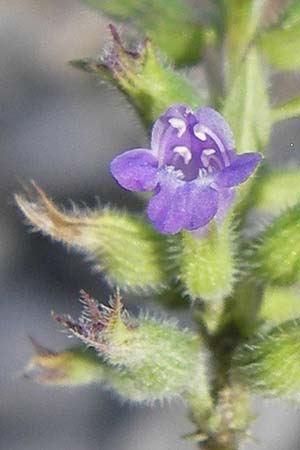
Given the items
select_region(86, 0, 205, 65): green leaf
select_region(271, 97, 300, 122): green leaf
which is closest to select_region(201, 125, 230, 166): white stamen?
select_region(271, 97, 300, 122): green leaf

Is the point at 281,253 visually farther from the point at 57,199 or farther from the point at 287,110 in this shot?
the point at 57,199

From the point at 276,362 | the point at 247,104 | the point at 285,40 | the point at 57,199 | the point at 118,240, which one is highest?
the point at 57,199

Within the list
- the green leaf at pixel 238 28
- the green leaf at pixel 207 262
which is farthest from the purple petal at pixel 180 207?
the green leaf at pixel 238 28

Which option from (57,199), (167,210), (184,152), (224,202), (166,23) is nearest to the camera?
(167,210)

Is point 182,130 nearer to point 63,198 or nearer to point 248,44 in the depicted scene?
point 248,44

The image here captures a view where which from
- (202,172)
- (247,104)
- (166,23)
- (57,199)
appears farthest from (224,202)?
(57,199)
